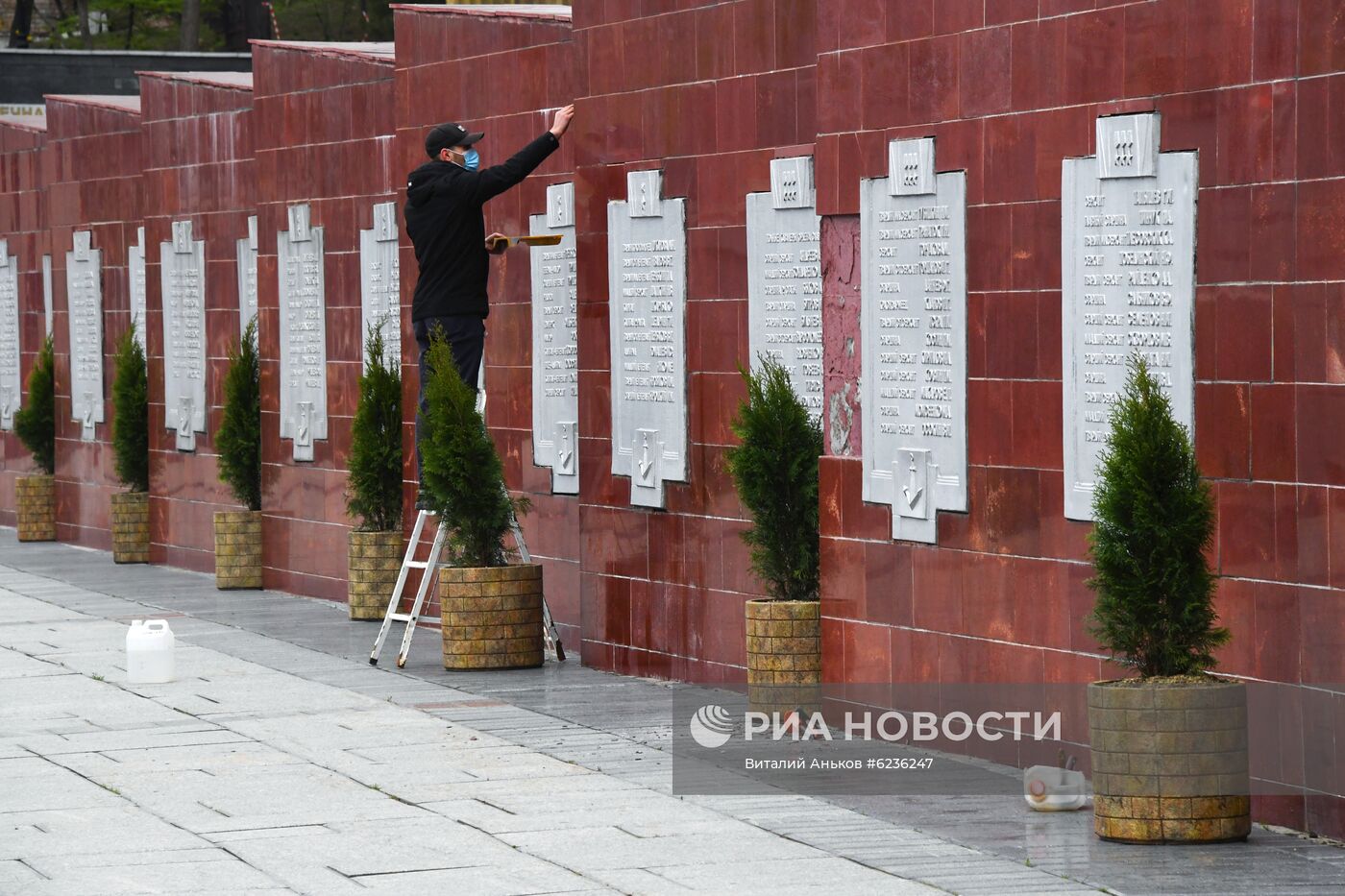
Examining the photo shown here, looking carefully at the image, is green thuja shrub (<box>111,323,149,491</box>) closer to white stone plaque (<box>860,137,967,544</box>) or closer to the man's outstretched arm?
the man's outstretched arm

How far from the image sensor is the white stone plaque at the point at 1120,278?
8445 millimetres

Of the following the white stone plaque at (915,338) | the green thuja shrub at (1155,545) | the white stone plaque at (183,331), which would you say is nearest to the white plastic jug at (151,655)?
the white stone plaque at (915,338)

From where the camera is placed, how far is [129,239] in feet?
69.3

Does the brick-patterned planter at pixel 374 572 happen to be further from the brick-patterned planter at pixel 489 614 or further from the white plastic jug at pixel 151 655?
the white plastic jug at pixel 151 655

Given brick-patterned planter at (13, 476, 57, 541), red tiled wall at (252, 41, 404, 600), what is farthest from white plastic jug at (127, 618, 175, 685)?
brick-patterned planter at (13, 476, 57, 541)

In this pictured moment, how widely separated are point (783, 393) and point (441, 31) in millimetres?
4843

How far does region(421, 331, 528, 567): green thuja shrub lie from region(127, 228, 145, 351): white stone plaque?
8926 millimetres

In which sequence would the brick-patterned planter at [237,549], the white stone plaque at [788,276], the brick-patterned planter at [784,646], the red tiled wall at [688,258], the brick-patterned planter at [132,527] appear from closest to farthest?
1. the brick-patterned planter at [784,646]
2. the white stone plaque at [788,276]
3. the red tiled wall at [688,258]
4. the brick-patterned planter at [237,549]
5. the brick-patterned planter at [132,527]

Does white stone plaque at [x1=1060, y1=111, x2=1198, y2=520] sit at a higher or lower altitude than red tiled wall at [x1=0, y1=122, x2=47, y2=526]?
lower

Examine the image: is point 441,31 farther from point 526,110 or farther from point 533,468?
point 533,468

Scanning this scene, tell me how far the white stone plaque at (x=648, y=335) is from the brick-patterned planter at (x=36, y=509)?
12365mm

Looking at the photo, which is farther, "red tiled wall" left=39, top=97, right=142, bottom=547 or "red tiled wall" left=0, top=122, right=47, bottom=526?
"red tiled wall" left=0, top=122, right=47, bottom=526

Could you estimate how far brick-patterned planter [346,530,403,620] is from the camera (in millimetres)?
15336

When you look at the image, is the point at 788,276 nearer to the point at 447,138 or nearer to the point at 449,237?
the point at 449,237
